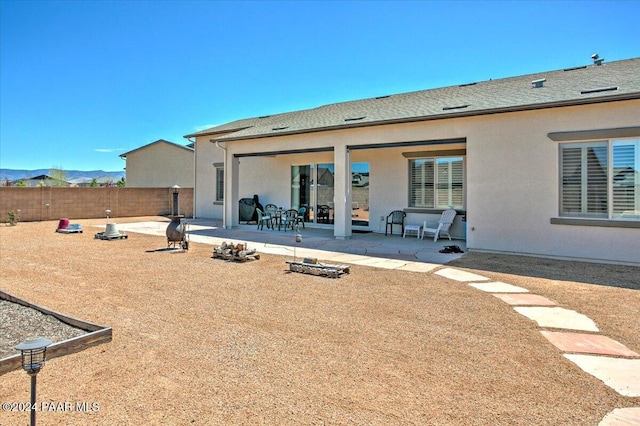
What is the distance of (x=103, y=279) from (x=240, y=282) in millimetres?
2403

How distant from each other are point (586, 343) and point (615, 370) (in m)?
0.64

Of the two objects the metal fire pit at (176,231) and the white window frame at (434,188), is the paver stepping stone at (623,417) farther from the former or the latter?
the white window frame at (434,188)

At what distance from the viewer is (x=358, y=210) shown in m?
13.5

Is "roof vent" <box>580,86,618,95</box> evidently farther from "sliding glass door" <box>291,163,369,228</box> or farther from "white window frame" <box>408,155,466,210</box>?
"sliding glass door" <box>291,163,369,228</box>

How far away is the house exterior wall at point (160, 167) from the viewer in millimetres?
25734

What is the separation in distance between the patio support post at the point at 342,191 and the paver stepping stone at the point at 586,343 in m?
7.38

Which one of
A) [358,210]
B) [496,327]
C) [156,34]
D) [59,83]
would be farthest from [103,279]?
[59,83]

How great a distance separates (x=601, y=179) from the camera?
25.5ft

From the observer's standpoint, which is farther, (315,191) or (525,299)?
(315,191)

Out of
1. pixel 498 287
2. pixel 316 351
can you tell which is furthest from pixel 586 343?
pixel 316 351

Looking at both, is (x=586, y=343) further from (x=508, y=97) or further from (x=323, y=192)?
(x=323, y=192)

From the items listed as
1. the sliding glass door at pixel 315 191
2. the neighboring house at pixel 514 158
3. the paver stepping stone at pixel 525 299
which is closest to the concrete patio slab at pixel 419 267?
the paver stepping stone at pixel 525 299

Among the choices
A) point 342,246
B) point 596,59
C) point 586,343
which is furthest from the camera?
point 596,59

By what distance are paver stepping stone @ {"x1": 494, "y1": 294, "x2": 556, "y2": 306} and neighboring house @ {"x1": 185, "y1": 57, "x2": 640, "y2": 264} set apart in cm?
352
